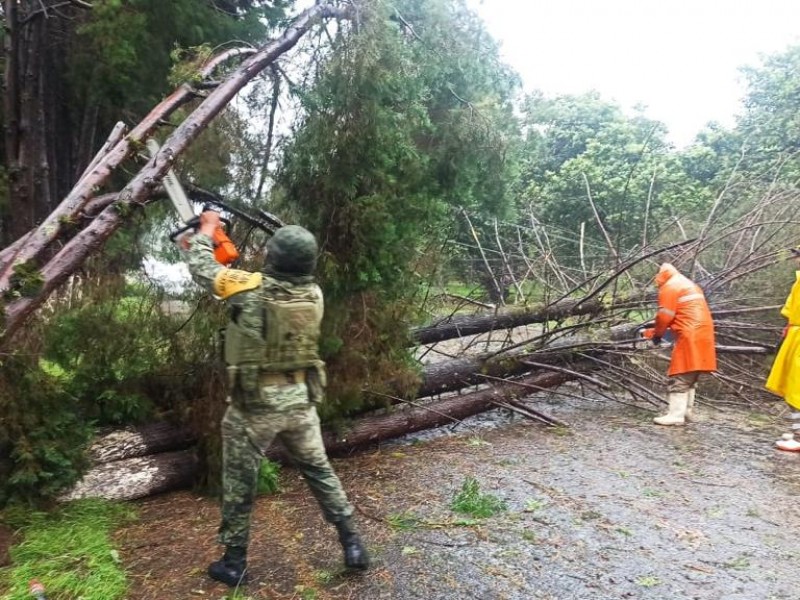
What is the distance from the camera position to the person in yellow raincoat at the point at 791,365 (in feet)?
16.7

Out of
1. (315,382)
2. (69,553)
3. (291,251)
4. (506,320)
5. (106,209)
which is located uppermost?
(106,209)

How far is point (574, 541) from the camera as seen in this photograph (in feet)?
11.6

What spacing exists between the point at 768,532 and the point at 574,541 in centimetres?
125

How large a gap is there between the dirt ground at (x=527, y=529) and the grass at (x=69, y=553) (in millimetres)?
121

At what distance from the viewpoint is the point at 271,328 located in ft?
9.72

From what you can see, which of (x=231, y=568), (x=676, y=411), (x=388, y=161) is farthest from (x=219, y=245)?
(x=676, y=411)

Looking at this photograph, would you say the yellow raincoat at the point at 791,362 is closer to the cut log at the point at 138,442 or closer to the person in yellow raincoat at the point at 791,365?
the person in yellow raincoat at the point at 791,365

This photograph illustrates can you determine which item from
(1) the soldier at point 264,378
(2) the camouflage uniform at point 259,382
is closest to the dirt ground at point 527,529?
(1) the soldier at point 264,378

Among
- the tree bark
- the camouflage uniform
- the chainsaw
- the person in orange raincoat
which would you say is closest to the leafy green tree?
the person in orange raincoat

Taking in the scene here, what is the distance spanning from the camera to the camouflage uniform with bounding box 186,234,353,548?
2.94 meters

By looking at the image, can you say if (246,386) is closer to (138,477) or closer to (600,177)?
(138,477)

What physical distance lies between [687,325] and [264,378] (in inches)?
176

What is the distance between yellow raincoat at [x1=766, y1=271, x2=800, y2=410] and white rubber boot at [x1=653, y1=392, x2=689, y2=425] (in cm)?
87

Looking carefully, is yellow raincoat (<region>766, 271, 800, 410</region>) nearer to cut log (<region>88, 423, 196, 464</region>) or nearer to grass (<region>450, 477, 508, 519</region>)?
grass (<region>450, 477, 508, 519</region>)
